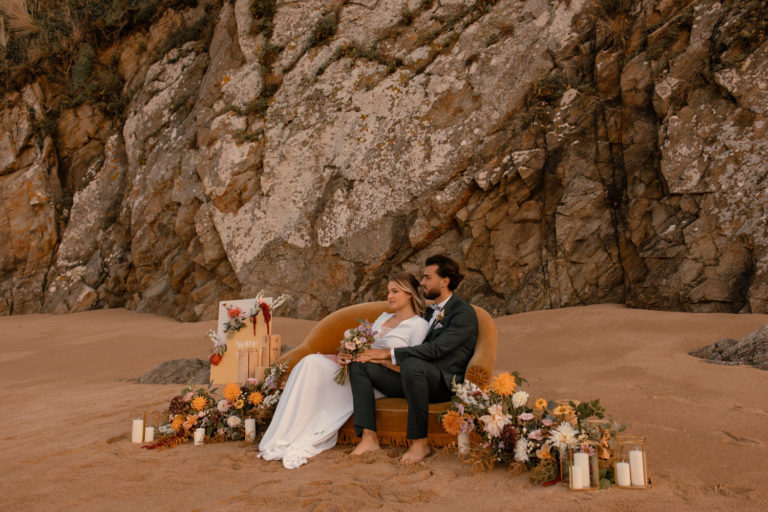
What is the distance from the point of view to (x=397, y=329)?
168 inches

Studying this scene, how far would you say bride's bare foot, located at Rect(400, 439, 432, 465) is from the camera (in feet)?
11.3

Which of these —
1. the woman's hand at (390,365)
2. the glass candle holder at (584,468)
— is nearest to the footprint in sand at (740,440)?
the glass candle holder at (584,468)

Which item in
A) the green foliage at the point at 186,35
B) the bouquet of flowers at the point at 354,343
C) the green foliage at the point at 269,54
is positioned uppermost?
the green foliage at the point at 186,35

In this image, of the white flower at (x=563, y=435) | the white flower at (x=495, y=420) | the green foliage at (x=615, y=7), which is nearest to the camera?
the white flower at (x=563, y=435)

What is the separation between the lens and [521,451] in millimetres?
3090

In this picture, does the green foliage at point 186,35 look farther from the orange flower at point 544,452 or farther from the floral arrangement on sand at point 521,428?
the orange flower at point 544,452

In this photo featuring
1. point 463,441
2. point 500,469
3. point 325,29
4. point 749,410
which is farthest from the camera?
point 325,29

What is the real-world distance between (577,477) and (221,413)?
279cm

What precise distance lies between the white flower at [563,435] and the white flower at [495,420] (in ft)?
1.10

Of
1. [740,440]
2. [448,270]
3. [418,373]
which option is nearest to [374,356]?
[418,373]

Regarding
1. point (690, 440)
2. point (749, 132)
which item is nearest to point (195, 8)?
point (749, 132)

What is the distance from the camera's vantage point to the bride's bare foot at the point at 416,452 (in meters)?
3.46

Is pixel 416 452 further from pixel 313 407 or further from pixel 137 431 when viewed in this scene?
pixel 137 431

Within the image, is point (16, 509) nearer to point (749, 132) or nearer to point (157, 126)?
point (749, 132)
